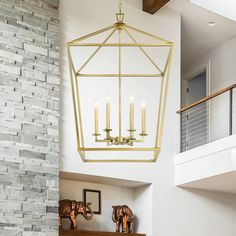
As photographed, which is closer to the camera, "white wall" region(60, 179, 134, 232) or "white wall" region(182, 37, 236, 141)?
"white wall" region(60, 179, 134, 232)

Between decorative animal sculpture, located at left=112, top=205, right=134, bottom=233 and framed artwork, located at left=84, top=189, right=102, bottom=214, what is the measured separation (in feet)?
0.80

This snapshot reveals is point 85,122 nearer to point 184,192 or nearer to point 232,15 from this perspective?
point 184,192

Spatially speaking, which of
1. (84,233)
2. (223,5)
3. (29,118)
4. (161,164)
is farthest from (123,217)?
(223,5)

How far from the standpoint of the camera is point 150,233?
28.2 feet

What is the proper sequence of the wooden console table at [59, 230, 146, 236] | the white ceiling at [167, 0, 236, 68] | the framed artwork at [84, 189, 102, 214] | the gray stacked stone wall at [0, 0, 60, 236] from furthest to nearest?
1. the white ceiling at [167, 0, 236, 68]
2. the framed artwork at [84, 189, 102, 214]
3. the wooden console table at [59, 230, 146, 236]
4. the gray stacked stone wall at [0, 0, 60, 236]

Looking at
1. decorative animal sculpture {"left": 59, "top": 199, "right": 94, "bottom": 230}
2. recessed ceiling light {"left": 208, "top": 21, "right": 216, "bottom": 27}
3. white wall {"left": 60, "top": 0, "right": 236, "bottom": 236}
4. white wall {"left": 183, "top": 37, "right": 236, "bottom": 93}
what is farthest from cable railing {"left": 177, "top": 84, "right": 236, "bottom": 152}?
decorative animal sculpture {"left": 59, "top": 199, "right": 94, "bottom": 230}

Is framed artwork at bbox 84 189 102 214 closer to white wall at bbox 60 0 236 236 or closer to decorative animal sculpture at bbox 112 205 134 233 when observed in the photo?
decorative animal sculpture at bbox 112 205 134 233

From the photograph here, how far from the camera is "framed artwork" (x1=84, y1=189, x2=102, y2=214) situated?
8719 mm

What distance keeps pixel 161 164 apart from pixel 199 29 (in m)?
2.71

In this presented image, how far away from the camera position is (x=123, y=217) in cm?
864

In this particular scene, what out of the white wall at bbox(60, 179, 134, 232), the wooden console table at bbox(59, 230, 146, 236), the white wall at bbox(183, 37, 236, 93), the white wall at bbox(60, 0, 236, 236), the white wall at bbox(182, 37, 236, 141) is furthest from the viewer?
the white wall at bbox(183, 37, 236, 93)

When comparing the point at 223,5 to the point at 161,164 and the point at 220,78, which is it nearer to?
the point at 161,164

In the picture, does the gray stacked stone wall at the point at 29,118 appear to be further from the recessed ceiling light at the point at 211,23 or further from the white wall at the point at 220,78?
the white wall at the point at 220,78

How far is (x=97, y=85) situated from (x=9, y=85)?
4.83 feet
